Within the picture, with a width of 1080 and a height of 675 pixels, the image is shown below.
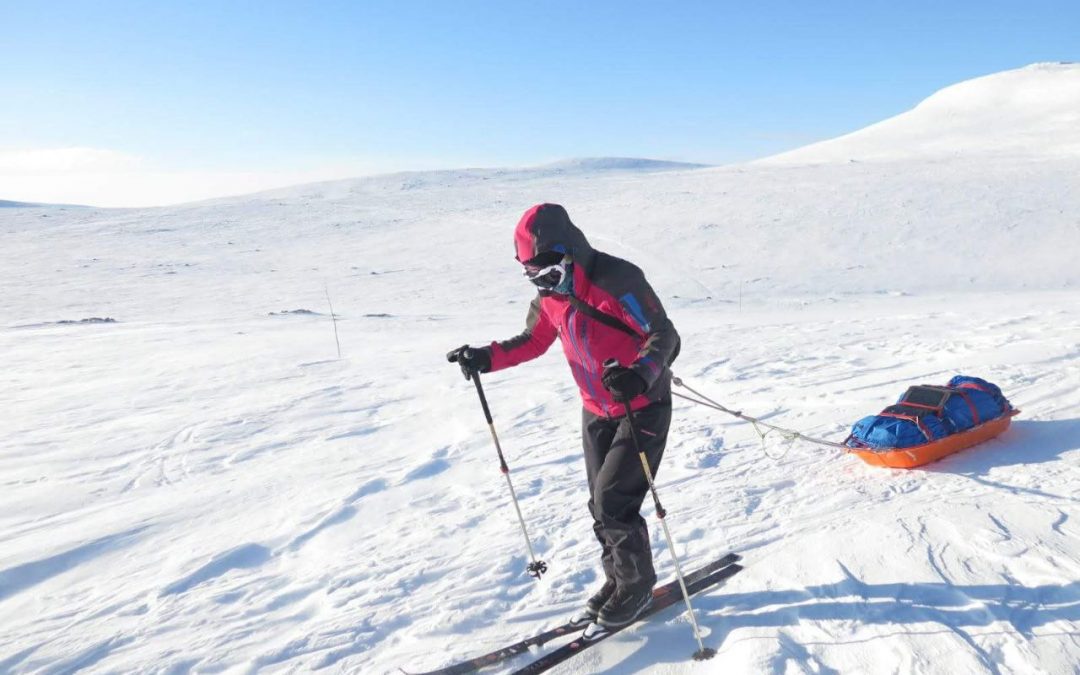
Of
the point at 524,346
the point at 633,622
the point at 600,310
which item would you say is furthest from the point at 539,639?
the point at 600,310

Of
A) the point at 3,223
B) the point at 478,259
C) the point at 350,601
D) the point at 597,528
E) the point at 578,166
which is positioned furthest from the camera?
the point at 578,166

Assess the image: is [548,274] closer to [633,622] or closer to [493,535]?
[633,622]

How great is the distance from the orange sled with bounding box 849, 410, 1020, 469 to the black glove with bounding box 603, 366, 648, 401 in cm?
290

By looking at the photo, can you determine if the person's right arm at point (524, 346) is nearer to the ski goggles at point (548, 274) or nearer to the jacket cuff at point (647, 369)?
the ski goggles at point (548, 274)

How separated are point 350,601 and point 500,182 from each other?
4750 cm

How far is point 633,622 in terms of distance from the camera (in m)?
3.57

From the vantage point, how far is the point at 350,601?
4.00 metres

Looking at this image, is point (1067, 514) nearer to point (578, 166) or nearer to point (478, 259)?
point (478, 259)

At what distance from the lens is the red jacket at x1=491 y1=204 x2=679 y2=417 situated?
10.7ft

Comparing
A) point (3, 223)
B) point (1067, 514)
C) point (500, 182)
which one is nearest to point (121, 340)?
point (1067, 514)

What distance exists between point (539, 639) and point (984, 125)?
2423 inches

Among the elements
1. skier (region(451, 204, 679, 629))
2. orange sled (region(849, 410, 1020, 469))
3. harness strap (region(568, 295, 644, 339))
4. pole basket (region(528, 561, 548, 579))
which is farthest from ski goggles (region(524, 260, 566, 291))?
orange sled (region(849, 410, 1020, 469))

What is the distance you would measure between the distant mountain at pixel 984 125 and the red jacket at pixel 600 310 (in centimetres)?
3833

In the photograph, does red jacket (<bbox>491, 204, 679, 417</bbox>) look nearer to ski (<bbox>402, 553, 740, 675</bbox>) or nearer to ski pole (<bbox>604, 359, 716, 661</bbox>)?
ski pole (<bbox>604, 359, 716, 661</bbox>)
